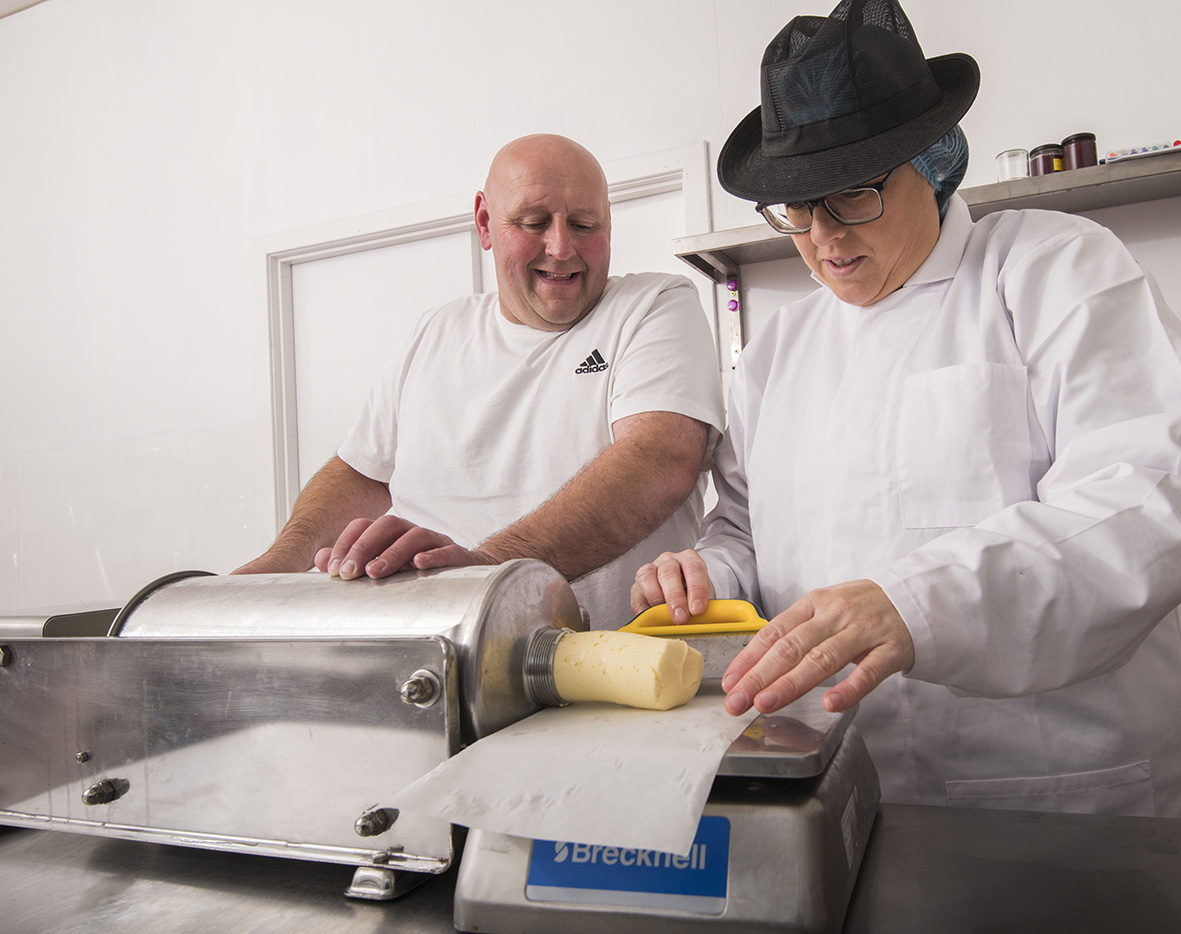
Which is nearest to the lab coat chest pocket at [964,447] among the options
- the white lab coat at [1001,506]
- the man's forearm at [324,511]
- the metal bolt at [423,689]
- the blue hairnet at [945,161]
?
the white lab coat at [1001,506]

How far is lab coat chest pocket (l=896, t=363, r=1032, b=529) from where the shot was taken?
114 centimetres

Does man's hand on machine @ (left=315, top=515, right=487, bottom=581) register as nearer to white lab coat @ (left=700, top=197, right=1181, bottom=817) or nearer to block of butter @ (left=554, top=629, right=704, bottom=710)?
block of butter @ (left=554, top=629, right=704, bottom=710)

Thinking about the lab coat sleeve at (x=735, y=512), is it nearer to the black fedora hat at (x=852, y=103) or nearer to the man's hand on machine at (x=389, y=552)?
the black fedora hat at (x=852, y=103)

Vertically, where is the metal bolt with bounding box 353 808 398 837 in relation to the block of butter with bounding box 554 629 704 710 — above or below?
below

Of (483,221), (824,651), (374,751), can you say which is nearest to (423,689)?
(374,751)

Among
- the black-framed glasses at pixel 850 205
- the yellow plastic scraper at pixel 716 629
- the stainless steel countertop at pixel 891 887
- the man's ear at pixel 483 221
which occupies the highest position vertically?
the man's ear at pixel 483 221

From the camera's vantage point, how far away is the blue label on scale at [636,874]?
2.11ft

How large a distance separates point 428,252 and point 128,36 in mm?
1899

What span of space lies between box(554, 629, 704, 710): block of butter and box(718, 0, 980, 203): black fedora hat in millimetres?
652

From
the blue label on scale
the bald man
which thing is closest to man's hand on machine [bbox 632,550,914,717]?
the blue label on scale

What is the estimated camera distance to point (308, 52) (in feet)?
11.4

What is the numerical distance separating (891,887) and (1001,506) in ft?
1.90

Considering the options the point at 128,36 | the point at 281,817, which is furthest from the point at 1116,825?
the point at 128,36

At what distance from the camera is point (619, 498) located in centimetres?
150
